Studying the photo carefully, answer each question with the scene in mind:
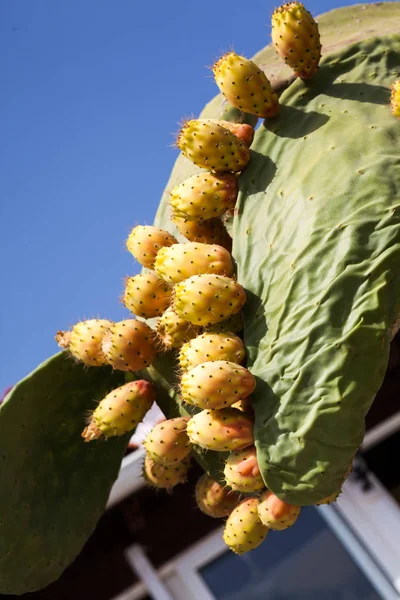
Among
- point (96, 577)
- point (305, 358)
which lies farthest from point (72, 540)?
point (96, 577)

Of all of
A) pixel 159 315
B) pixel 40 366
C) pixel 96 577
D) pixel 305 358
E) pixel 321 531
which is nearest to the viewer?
pixel 305 358

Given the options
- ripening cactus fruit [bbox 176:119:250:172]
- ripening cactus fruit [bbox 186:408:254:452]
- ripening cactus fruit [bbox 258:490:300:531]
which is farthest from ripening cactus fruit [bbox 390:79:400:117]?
ripening cactus fruit [bbox 258:490:300:531]

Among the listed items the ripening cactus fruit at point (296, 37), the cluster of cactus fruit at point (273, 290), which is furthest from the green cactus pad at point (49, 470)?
the ripening cactus fruit at point (296, 37)

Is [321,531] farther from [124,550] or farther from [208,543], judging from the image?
[124,550]

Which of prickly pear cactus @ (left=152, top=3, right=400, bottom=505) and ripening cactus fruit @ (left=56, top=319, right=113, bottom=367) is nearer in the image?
prickly pear cactus @ (left=152, top=3, right=400, bottom=505)

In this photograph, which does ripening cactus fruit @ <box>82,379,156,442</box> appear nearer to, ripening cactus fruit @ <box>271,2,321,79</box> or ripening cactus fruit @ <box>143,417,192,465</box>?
ripening cactus fruit @ <box>143,417,192,465</box>

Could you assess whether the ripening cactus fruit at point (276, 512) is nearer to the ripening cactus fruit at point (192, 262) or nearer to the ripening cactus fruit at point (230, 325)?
the ripening cactus fruit at point (230, 325)

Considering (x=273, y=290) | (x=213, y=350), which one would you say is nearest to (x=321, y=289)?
(x=273, y=290)
